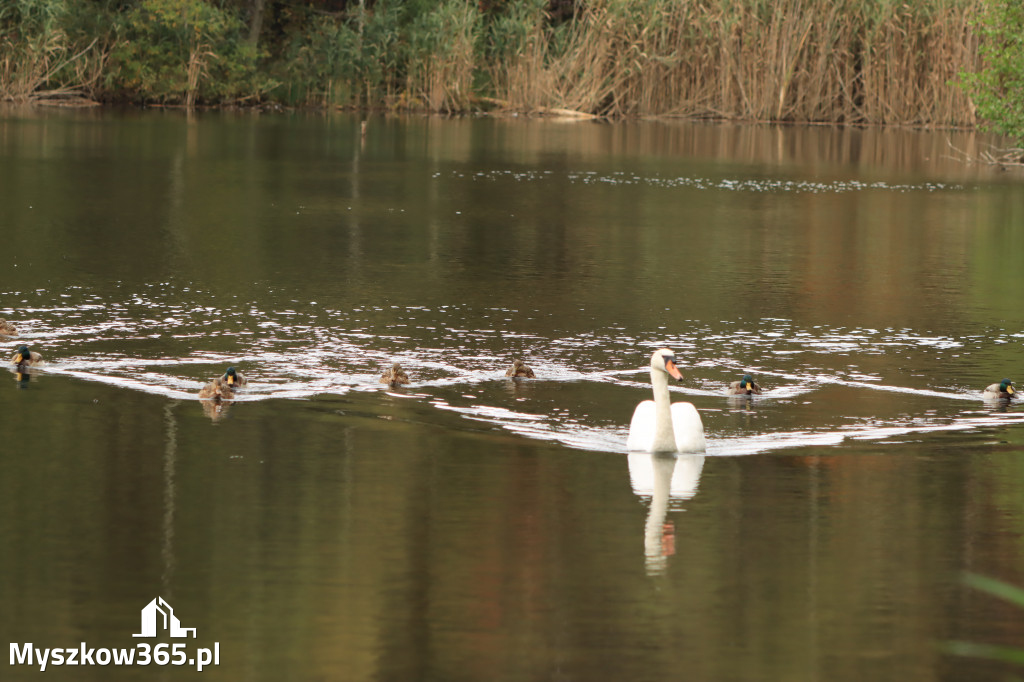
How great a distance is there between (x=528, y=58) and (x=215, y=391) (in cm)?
3802

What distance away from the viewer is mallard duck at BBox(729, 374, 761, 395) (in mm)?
12375

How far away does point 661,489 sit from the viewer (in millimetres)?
9844

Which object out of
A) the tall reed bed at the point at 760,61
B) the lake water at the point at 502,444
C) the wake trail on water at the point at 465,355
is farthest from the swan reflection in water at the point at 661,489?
the tall reed bed at the point at 760,61

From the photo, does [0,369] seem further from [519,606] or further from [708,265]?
[708,265]

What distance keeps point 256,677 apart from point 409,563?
1.54 metres

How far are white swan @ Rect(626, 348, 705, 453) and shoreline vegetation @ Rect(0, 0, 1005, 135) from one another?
34691 millimetres

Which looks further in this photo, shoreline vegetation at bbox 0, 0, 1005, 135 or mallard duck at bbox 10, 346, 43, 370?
shoreline vegetation at bbox 0, 0, 1005, 135

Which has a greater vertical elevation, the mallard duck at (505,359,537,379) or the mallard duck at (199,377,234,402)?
the mallard duck at (505,359,537,379)

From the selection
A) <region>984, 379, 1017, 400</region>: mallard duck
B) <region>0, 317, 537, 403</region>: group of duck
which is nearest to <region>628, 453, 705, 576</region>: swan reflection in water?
<region>0, 317, 537, 403</region>: group of duck

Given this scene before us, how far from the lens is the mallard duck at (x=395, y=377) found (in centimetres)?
1243

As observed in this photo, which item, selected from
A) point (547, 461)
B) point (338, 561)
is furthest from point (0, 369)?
point (338, 561)

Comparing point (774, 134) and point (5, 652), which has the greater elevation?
point (774, 134)

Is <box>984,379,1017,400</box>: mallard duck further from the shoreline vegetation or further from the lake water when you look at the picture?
the shoreline vegetation

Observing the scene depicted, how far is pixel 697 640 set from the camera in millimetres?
7281
